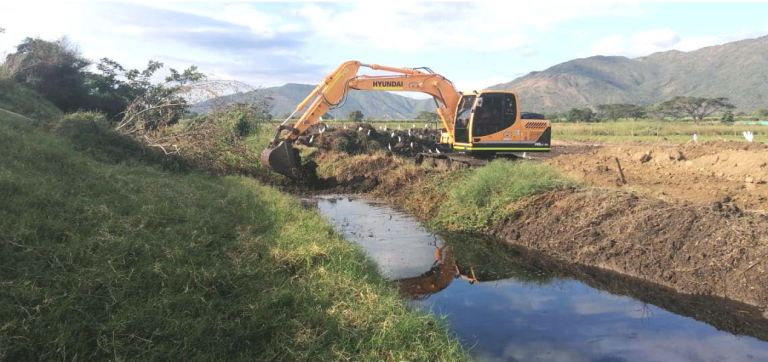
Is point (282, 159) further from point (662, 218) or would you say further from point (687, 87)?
point (687, 87)

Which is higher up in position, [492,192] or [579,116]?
[579,116]

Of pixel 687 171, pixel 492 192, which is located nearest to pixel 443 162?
pixel 492 192

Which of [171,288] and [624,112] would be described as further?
[624,112]

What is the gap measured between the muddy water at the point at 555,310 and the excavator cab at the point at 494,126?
6.62m

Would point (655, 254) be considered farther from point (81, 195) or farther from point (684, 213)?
point (81, 195)

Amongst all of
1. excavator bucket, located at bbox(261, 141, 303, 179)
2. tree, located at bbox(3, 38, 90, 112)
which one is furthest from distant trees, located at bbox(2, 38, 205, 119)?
excavator bucket, located at bbox(261, 141, 303, 179)

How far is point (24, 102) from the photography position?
12.8 meters

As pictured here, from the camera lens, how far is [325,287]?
4.79m

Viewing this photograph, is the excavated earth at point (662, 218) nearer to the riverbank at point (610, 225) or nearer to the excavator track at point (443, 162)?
the riverbank at point (610, 225)

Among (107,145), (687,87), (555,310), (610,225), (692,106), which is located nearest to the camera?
(555,310)

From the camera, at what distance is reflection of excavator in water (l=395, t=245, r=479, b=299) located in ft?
20.6

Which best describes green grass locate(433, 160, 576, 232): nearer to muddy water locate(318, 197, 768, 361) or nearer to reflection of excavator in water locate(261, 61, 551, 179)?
muddy water locate(318, 197, 768, 361)

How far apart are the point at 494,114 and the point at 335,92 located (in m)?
4.86

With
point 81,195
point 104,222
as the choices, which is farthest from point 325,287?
point 81,195
